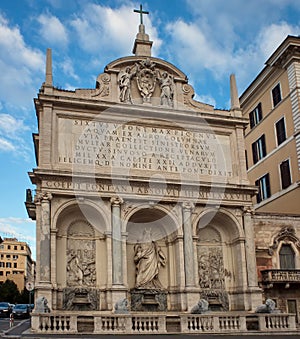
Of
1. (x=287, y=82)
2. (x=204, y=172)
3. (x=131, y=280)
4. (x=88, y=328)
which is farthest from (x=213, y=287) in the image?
(x=287, y=82)

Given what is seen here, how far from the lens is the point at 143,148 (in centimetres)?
2930

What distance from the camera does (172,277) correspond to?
28172mm

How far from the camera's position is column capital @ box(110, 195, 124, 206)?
1061 inches

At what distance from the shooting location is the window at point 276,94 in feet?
128

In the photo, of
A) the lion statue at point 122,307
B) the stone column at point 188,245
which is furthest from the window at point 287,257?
the lion statue at point 122,307

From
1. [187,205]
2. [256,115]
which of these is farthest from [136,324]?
[256,115]

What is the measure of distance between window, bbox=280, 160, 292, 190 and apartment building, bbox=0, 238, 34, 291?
87553mm

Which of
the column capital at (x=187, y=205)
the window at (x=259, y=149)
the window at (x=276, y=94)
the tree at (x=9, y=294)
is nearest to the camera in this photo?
the column capital at (x=187, y=205)

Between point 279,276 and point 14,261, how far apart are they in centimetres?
9555

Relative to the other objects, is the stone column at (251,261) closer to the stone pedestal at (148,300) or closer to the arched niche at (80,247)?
the stone pedestal at (148,300)

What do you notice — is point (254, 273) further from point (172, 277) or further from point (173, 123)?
point (173, 123)

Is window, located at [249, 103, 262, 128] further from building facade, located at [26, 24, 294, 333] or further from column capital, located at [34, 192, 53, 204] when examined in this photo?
column capital, located at [34, 192, 53, 204]

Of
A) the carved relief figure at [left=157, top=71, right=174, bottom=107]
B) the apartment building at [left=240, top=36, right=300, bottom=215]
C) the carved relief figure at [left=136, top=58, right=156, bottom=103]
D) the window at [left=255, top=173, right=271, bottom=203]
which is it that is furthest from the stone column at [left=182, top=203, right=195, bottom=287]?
the window at [left=255, top=173, right=271, bottom=203]

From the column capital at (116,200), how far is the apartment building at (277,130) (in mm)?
13891
